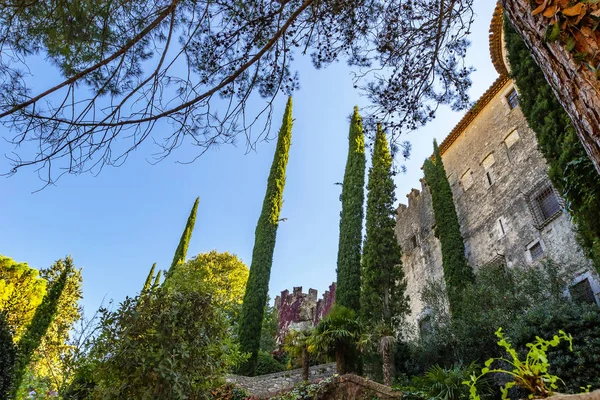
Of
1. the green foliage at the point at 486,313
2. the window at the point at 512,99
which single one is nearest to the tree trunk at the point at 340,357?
the green foliage at the point at 486,313

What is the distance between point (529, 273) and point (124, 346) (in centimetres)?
1075

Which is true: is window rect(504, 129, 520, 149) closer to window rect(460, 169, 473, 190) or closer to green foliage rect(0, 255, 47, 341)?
window rect(460, 169, 473, 190)

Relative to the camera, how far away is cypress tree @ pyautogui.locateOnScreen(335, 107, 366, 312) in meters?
14.8

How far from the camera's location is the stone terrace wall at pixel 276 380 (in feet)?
35.9

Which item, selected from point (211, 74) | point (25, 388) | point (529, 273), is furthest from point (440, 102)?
point (25, 388)

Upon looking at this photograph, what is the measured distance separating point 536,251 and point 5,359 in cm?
1487

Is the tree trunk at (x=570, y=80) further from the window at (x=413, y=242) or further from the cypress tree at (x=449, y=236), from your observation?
the window at (x=413, y=242)

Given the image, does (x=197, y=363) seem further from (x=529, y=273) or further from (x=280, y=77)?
(x=529, y=273)

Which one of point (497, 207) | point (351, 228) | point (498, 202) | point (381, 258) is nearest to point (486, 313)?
point (381, 258)

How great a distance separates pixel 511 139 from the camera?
15422 millimetres

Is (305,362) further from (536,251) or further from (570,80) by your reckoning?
(570,80)

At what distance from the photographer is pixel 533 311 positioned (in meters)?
8.32

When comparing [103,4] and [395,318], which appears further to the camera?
[395,318]

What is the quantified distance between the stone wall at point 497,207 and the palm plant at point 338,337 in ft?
19.9
